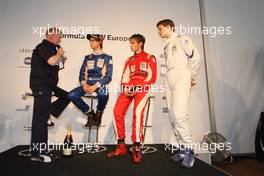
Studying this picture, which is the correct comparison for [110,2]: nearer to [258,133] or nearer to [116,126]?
[116,126]

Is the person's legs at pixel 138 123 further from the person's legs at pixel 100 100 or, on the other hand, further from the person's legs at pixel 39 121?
the person's legs at pixel 39 121

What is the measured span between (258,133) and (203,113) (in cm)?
78

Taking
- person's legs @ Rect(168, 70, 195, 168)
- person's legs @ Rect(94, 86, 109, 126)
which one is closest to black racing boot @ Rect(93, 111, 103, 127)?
person's legs @ Rect(94, 86, 109, 126)

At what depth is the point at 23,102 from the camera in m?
3.33

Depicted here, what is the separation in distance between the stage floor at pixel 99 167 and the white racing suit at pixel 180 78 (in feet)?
0.95

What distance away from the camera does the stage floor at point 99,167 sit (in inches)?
77.6

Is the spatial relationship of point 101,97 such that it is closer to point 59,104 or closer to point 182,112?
point 59,104

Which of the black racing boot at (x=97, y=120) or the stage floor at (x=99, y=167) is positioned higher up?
the black racing boot at (x=97, y=120)

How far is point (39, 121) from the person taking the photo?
239cm

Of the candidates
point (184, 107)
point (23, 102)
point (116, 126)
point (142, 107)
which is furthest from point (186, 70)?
point (23, 102)

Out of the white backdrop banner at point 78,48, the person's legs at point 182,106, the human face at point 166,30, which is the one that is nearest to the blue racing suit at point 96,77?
the white backdrop banner at point 78,48

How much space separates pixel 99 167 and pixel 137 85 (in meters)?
1.04
